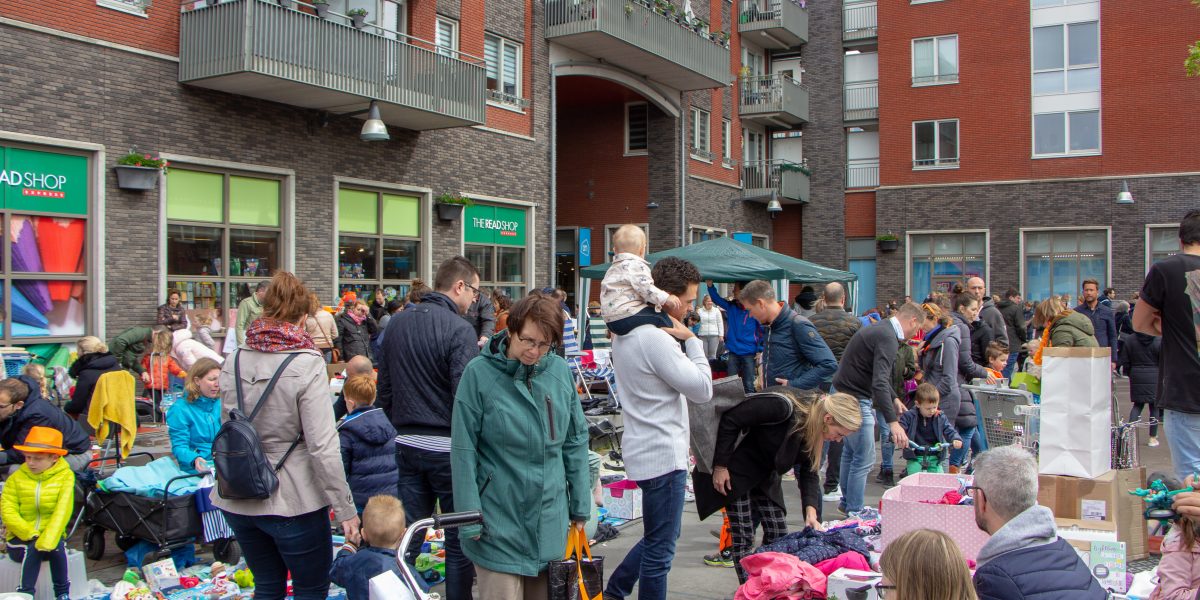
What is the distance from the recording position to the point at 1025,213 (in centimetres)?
2920

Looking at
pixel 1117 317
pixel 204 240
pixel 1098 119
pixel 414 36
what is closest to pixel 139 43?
pixel 204 240

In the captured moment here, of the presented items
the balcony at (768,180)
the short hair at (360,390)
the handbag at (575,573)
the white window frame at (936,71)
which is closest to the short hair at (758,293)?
the short hair at (360,390)

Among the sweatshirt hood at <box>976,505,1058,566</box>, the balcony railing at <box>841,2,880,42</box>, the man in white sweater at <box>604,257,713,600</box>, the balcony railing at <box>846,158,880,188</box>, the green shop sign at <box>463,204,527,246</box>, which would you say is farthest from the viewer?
the balcony railing at <box>846,158,880,188</box>

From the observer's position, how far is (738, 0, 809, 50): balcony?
98.9 ft

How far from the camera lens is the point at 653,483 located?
4.69 meters

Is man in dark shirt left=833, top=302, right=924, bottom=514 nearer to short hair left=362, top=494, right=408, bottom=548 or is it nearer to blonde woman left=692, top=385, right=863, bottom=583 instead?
blonde woman left=692, top=385, right=863, bottom=583

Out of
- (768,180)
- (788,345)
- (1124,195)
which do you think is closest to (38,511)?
(788,345)

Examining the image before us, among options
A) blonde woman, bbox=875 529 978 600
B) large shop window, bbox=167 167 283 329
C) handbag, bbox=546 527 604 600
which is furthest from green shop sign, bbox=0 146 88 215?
Answer: blonde woman, bbox=875 529 978 600

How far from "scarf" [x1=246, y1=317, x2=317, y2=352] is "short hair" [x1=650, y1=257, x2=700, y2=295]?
179 centimetres

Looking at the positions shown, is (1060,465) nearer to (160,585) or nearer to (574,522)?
(574,522)

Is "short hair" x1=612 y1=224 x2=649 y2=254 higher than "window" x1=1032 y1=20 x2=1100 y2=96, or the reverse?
"window" x1=1032 y1=20 x2=1100 y2=96

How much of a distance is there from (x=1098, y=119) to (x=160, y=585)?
29438 mm

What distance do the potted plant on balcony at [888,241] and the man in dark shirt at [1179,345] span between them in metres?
26.0

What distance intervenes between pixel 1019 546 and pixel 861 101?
1231 inches
